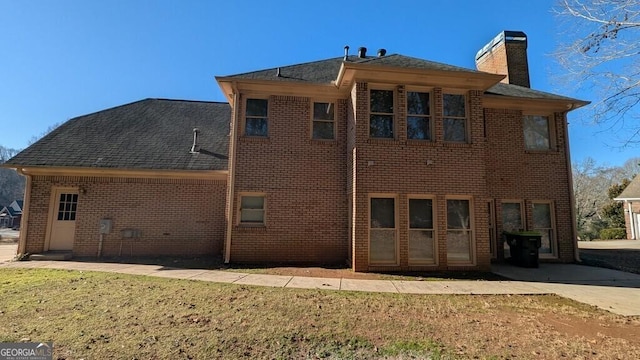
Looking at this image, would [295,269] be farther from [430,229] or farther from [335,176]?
[430,229]

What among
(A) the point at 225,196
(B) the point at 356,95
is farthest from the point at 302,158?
(A) the point at 225,196

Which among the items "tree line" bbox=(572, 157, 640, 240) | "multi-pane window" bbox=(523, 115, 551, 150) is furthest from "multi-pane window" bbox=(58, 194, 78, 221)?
"tree line" bbox=(572, 157, 640, 240)

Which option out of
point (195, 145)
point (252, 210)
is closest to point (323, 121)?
point (252, 210)

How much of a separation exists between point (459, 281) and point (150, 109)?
14363mm

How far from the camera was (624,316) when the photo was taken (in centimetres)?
541

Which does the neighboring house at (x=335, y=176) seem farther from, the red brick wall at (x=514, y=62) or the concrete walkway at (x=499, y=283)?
the red brick wall at (x=514, y=62)

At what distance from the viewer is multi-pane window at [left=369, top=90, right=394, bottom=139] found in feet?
31.2

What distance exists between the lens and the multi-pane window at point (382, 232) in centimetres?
909

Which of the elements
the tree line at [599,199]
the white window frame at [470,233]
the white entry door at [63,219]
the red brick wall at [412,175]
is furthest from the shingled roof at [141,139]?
the tree line at [599,199]

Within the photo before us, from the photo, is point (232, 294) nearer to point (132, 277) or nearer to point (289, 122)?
point (132, 277)

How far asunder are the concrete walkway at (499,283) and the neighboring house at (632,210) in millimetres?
20595

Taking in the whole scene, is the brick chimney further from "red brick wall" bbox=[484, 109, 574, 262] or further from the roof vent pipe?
the roof vent pipe

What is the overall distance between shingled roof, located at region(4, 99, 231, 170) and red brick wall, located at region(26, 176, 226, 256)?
67 cm

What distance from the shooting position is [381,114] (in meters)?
9.53
